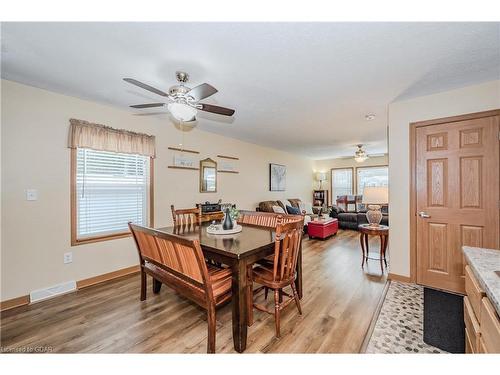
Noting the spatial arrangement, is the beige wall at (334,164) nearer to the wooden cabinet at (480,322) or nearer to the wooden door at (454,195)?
the wooden door at (454,195)

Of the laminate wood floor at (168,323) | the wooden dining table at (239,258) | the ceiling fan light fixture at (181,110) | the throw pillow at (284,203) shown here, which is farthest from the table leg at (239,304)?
the throw pillow at (284,203)

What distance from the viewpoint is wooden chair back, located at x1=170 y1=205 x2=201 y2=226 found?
2.83 m

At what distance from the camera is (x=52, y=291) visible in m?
2.49

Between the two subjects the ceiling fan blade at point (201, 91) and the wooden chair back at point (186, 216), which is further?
the wooden chair back at point (186, 216)

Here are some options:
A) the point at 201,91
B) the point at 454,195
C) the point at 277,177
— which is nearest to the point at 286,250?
the point at 201,91

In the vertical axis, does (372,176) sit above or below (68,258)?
above

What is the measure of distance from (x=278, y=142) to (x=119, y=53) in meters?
4.03

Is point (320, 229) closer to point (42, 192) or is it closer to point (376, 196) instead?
point (376, 196)

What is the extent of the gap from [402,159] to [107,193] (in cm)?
412

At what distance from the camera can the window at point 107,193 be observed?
2770 millimetres

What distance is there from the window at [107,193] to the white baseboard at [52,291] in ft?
1.67

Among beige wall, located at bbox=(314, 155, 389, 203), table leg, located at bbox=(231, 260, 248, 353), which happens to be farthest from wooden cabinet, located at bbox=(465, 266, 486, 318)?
beige wall, located at bbox=(314, 155, 389, 203)

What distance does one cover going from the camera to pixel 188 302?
234 cm
